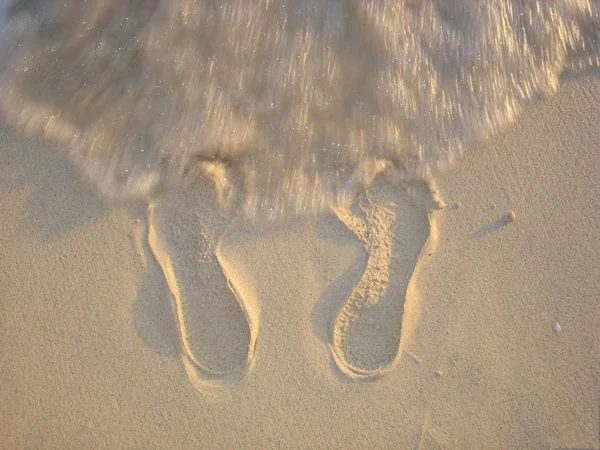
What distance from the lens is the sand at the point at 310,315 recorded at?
1.89 meters

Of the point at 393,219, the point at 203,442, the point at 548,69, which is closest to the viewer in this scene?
the point at 203,442

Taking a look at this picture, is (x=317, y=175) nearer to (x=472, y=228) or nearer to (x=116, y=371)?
(x=472, y=228)

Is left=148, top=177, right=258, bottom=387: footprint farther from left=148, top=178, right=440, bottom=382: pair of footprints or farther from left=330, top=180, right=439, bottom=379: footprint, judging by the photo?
left=330, top=180, right=439, bottom=379: footprint

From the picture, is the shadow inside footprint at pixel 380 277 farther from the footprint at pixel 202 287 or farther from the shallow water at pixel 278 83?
the footprint at pixel 202 287

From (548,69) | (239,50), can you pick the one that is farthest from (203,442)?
(548,69)

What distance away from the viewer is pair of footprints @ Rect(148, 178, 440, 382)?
1.92 m

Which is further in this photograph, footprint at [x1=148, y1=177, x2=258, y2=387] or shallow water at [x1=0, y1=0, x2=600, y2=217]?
shallow water at [x1=0, y1=0, x2=600, y2=217]

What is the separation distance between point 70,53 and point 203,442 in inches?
73.7

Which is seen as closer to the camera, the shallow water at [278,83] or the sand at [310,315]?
the sand at [310,315]

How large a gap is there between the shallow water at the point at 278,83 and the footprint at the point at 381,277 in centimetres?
11

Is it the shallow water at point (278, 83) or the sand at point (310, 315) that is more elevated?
the shallow water at point (278, 83)

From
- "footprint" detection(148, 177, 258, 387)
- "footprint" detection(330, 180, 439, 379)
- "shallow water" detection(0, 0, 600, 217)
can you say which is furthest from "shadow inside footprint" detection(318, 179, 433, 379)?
"footprint" detection(148, 177, 258, 387)

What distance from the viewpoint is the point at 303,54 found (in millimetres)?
2207

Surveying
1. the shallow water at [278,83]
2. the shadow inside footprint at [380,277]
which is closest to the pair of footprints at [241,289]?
the shadow inside footprint at [380,277]
